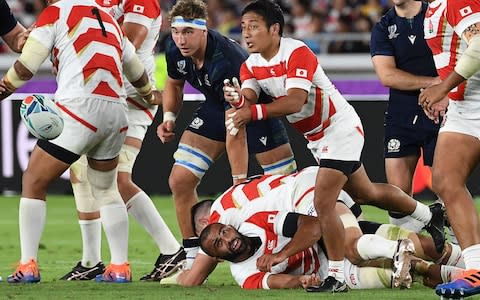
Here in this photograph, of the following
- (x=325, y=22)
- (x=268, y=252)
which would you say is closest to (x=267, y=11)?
(x=268, y=252)

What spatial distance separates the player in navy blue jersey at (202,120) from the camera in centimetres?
956

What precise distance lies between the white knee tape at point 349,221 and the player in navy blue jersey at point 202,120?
1.08 m

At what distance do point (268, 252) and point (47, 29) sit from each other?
7.05 ft

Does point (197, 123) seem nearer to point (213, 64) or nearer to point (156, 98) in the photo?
point (156, 98)

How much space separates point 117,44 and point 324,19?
13.2 meters

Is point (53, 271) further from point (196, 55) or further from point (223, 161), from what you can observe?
point (223, 161)

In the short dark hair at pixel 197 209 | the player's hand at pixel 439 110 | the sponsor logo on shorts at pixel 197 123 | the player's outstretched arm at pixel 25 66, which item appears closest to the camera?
the player's hand at pixel 439 110

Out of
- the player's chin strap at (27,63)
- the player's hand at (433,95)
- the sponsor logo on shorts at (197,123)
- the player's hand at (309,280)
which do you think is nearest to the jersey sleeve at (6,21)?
the player's chin strap at (27,63)

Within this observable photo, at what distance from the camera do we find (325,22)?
22.0 metres

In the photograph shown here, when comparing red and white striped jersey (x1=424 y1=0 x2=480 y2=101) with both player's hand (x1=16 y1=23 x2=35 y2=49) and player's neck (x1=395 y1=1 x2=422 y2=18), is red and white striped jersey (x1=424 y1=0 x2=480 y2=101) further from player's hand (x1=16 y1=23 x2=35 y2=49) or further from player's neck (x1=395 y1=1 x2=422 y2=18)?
player's hand (x1=16 y1=23 x2=35 y2=49)

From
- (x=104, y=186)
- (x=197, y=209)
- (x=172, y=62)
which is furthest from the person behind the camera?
(x=172, y=62)

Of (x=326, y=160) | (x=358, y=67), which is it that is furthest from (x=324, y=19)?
(x=326, y=160)

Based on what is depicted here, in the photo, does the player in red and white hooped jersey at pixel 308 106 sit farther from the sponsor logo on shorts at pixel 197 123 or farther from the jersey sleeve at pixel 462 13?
the sponsor logo on shorts at pixel 197 123

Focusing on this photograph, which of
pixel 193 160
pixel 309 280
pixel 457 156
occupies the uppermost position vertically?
pixel 457 156
